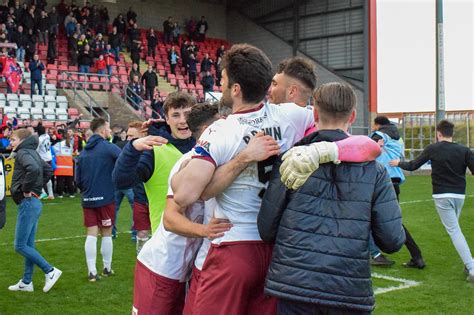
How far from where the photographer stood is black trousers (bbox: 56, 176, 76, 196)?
1702 centimetres

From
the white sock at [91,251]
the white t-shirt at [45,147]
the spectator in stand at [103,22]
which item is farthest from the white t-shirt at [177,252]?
the spectator in stand at [103,22]

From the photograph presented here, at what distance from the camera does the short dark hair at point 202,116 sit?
139 inches

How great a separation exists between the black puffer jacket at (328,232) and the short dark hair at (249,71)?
361mm

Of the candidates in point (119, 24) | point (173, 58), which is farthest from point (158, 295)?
point (173, 58)

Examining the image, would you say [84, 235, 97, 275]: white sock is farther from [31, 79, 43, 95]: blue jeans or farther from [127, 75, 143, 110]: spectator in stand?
[127, 75, 143, 110]: spectator in stand

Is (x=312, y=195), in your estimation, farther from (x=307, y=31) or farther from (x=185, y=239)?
(x=307, y=31)

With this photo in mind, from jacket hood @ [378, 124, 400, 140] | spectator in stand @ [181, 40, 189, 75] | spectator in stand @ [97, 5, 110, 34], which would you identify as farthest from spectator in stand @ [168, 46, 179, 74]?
A: jacket hood @ [378, 124, 400, 140]

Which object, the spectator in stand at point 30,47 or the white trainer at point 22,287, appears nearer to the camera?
the white trainer at point 22,287

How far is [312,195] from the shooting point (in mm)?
2713

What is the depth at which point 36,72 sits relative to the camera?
811 inches

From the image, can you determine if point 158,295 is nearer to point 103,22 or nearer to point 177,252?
point 177,252

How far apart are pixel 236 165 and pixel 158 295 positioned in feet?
3.08

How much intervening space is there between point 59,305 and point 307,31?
28.8 meters

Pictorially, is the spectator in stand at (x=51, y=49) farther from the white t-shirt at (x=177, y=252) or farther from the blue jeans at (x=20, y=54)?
the white t-shirt at (x=177, y=252)
